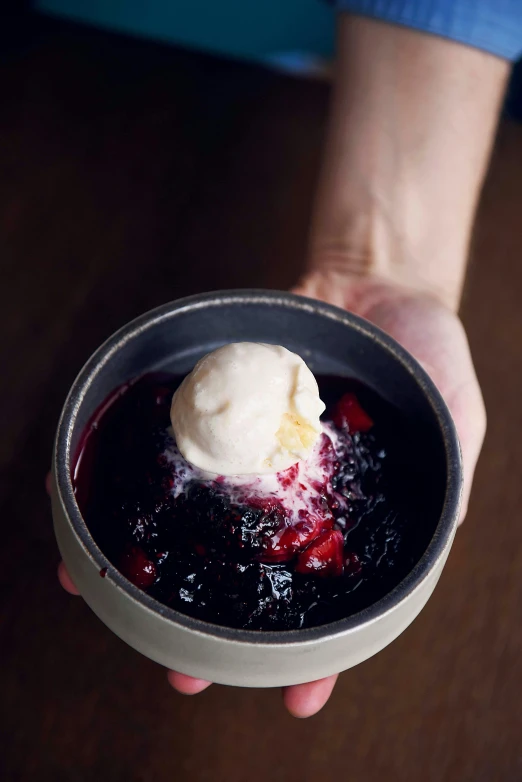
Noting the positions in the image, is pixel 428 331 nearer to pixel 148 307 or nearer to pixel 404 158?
pixel 404 158

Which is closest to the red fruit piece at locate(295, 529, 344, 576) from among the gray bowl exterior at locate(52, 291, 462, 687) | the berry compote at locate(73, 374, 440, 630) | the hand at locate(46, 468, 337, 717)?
the berry compote at locate(73, 374, 440, 630)

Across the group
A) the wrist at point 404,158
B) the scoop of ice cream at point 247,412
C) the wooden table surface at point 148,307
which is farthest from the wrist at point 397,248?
the scoop of ice cream at point 247,412

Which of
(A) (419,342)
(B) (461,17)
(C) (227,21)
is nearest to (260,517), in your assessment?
(A) (419,342)

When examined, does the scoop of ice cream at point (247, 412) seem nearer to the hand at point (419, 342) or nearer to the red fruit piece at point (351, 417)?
the red fruit piece at point (351, 417)

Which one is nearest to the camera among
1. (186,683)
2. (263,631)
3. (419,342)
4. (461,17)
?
(263,631)

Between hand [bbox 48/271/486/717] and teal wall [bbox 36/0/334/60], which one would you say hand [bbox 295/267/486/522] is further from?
teal wall [bbox 36/0/334/60]
